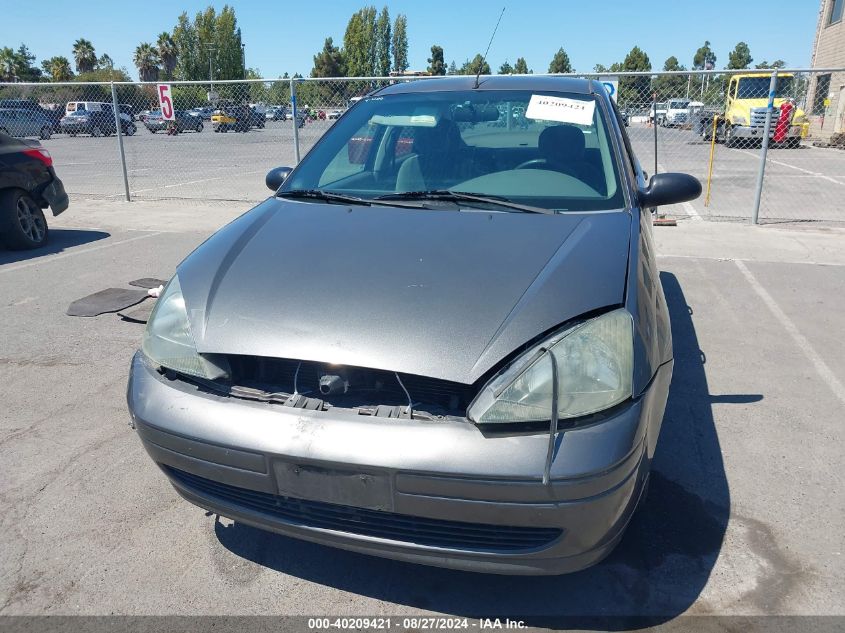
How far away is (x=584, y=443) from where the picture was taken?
1751mm

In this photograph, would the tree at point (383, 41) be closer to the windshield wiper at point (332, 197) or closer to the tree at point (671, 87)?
the tree at point (671, 87)

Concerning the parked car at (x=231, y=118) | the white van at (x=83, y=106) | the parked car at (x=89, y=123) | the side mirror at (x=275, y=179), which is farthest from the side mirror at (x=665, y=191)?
the white van at (x=83, y=106)

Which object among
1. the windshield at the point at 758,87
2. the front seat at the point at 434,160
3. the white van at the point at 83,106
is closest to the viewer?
the front seat at the point at 434,160

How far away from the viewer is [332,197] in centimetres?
294

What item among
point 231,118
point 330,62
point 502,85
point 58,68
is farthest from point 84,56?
point 502,85

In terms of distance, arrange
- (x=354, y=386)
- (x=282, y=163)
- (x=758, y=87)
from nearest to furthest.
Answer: (x=354, y=386) → (x=282, y=163) → (x=758, y=87)

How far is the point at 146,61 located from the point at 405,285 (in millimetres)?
90698

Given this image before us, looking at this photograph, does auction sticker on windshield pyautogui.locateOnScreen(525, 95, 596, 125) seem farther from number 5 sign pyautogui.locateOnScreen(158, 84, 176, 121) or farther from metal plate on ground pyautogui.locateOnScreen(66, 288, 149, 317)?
number 5 sign pyautogui.locateOnScreen(158, 84, 176, 121)

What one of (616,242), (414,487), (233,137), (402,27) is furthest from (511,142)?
(402,27)

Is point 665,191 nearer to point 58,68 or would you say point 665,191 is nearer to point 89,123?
point 89,123

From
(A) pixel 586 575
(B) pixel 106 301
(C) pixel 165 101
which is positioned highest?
(C) pixel 165 101

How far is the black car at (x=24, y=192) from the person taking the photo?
7.00 meters

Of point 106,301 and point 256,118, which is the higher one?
point 256,118

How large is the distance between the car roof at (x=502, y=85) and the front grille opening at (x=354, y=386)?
2156mm
